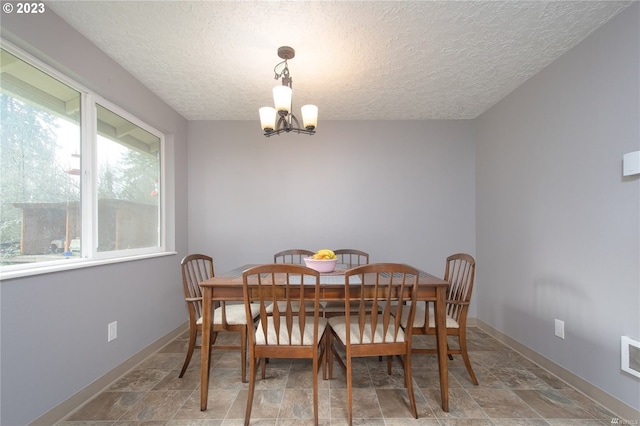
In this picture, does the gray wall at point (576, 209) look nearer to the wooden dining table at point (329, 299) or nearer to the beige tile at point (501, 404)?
the beige tile at point (501, 404)

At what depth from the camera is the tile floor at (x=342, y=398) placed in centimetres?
155

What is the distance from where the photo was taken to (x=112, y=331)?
196 centimetres

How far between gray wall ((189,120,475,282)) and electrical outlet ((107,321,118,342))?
120 cm

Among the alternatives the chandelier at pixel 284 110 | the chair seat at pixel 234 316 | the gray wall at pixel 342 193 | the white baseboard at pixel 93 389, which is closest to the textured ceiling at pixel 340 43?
the chandelier at pixel 284 110

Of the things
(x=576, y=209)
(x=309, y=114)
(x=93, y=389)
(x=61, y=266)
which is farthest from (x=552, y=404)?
(x=61, y=266)

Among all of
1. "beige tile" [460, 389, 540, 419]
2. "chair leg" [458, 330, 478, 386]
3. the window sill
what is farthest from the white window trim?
"beige tile" [460, 389, 540, 419]

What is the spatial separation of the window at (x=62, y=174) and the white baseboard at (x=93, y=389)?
818mm

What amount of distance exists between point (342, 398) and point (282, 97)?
198 centimetres

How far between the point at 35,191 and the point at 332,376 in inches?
88.4

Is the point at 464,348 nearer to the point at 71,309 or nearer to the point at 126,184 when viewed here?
the point at 71,309

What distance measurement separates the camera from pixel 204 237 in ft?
10.3

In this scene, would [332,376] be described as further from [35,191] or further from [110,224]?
[35,191]

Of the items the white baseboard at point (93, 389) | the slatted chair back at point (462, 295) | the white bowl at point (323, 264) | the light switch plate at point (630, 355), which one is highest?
the white bowl at point (323, 264)

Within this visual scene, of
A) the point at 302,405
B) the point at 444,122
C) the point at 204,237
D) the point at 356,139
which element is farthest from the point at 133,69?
the point at 444,122
